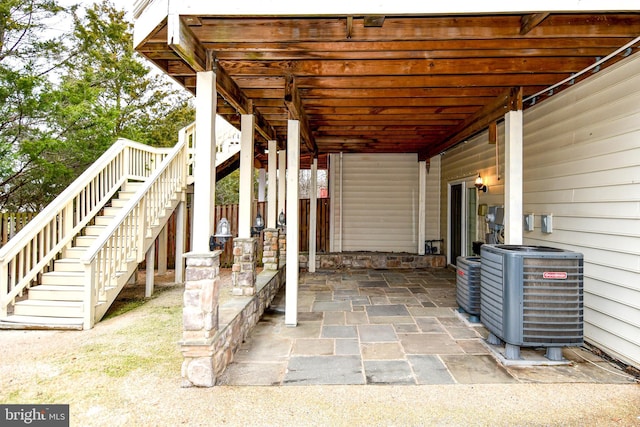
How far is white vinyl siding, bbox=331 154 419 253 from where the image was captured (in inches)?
318

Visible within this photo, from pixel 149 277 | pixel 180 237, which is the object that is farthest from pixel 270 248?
pixel 180 237

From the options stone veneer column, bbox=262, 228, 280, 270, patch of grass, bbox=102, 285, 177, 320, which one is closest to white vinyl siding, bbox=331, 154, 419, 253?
stone veneer column, bbox=262, 228, 280, 270

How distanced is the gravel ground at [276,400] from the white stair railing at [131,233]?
1109 millimetres

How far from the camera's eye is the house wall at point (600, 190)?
274 centimetres

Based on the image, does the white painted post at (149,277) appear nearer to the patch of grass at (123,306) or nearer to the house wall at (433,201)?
the patch of grass at (123,306)

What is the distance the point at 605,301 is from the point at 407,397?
2250 millimetres

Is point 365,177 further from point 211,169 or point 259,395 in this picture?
point 259,395

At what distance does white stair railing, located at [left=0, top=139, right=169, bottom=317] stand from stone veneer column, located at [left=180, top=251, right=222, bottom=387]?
3.12m

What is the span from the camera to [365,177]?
8.19 metres

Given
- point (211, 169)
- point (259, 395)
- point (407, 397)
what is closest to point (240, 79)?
point (211, 169)

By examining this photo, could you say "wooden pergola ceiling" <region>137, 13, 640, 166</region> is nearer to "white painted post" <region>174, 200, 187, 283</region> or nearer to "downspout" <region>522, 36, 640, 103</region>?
"downspout" <region>522, 36, 640, 103</region>

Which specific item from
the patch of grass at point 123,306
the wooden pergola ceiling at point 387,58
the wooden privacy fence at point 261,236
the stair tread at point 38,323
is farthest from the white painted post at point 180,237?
the wooden pergola ceiling at point 387,58

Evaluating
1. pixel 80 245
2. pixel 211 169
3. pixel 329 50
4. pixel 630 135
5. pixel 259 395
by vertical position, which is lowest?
pixel 259 395

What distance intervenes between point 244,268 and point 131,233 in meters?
2.11
